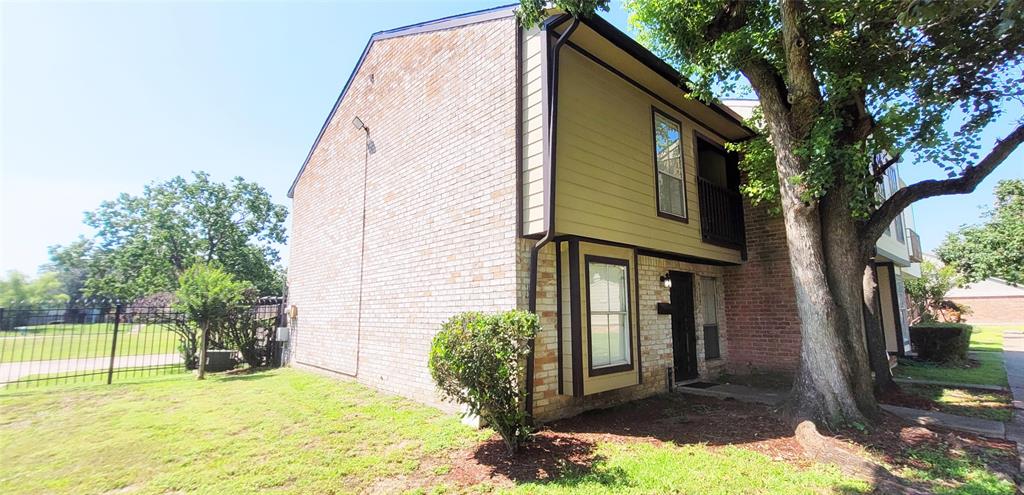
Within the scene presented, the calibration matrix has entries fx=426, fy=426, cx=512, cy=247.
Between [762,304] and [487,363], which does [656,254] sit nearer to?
[762,304]

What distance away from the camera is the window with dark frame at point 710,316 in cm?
888

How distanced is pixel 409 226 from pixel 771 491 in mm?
5727

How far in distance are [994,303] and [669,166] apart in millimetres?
42338

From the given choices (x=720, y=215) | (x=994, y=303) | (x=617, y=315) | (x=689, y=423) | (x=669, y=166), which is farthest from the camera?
(x=994, y=303)

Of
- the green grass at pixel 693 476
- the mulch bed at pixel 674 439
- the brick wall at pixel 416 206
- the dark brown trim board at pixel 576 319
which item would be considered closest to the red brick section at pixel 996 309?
the mulch bed at pixel 674 439

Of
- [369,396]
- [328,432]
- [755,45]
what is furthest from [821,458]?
[369,396]

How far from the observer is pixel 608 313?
6109 mm

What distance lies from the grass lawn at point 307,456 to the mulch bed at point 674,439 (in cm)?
7

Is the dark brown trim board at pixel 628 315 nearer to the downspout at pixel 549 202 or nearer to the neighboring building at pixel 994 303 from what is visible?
the downspout at pixel 549 202

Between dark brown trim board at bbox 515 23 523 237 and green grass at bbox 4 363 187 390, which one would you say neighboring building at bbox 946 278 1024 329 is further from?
green grass at bbox 4 363 187 390

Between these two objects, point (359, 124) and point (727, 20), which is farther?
point (359, 124)

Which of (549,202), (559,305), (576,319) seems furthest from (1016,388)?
(549,202)

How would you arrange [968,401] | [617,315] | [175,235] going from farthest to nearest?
1. [175,235]
2. [968,401]
3. [617,315]

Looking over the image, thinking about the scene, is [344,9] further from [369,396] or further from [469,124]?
[369,396]
